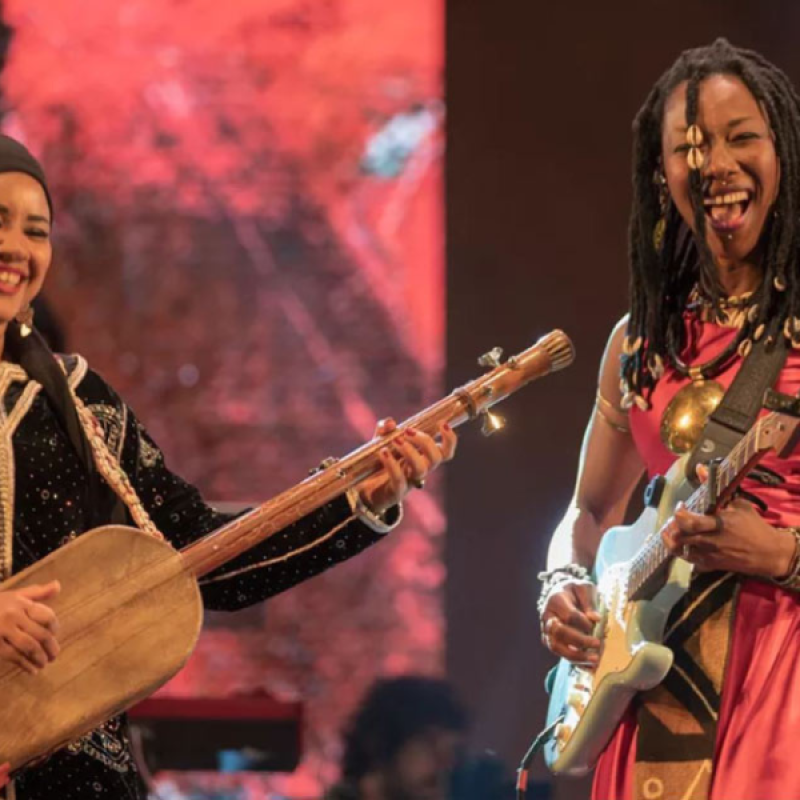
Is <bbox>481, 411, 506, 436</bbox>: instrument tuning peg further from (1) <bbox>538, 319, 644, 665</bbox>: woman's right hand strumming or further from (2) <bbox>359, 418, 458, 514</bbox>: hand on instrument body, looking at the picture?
(1) <bbox>538, 319, 644, 665</bbox>: woman's right hand strumming

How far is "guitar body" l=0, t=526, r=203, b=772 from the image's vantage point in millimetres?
2277

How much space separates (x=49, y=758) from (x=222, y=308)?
109 inches

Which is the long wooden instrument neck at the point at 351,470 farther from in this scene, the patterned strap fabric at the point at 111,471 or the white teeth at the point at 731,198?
the white teeth at the point at 731,198

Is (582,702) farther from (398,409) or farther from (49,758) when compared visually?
(398,409)

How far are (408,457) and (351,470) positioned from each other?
4.2 inches

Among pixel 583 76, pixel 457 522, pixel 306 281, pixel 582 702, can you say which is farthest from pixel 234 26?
pixel 582 702

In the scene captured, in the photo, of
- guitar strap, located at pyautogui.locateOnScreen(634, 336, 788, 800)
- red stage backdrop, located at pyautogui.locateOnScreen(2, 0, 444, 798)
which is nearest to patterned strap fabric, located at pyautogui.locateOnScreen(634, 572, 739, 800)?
guitar strap, located at pyautogui.locateOnScreen(634, 336, 788, 800)

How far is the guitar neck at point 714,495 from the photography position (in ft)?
7.13

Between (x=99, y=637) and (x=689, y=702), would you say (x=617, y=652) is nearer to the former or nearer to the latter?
(x=689, y=702)

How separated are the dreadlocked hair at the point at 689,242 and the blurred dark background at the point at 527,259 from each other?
189 cm

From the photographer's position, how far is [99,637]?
2.34 meters

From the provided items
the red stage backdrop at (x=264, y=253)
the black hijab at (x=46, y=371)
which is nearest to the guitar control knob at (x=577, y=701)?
the black hijab at (x=46, y=371)

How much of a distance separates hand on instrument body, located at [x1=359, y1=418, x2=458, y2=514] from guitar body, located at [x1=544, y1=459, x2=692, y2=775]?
0.35 metres

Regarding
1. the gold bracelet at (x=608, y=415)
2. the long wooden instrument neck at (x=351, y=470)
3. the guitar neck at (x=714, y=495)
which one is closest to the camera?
the guitar neck at (x=714, y=495)
